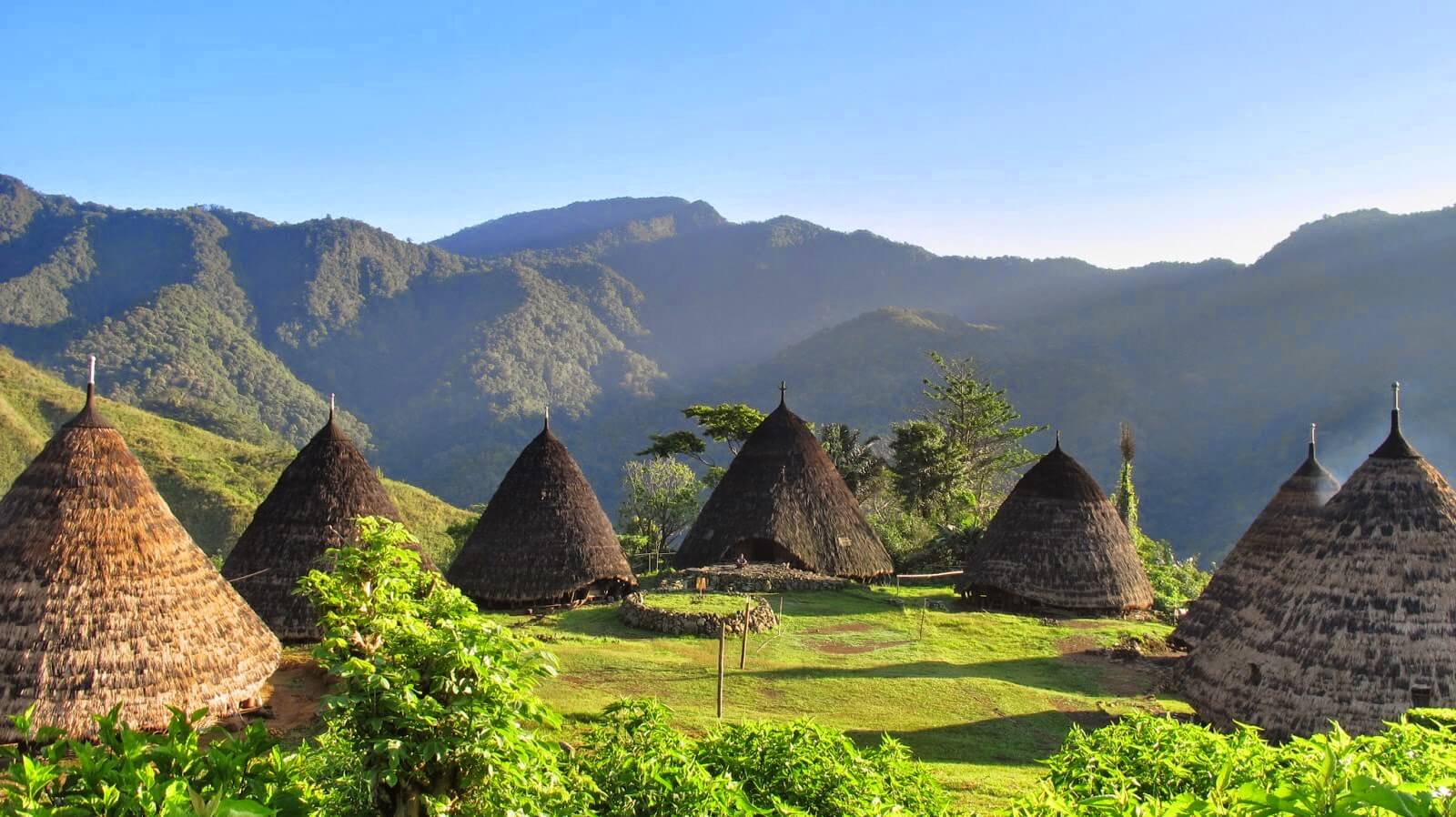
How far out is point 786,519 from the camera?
926 inches

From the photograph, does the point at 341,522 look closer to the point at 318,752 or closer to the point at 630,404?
the point at 318,752

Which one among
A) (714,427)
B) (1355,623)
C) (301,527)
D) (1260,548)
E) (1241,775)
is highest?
(714,427)

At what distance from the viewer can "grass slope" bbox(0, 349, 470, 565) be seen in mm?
39938

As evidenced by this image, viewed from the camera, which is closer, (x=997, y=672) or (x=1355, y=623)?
(x=1355, y=623)

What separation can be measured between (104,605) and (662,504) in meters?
25.8

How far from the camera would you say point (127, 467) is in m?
11.6

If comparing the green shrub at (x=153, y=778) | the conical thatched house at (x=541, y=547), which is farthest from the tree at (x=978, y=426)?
the green shrub at (x=153, y=778)

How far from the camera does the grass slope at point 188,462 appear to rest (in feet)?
131

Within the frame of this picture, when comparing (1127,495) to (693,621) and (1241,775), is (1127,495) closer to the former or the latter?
(693,621)

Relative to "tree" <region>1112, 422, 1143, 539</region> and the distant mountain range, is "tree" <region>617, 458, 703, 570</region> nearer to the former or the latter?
"tree" <region>1112, 422, 1143, 539</region>

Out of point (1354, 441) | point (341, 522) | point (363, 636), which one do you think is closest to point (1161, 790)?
point (363, 636)

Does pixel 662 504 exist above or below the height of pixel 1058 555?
above

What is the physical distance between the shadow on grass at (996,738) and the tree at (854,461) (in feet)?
76.5

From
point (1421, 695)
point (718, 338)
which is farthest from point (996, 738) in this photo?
point (718, 338)
